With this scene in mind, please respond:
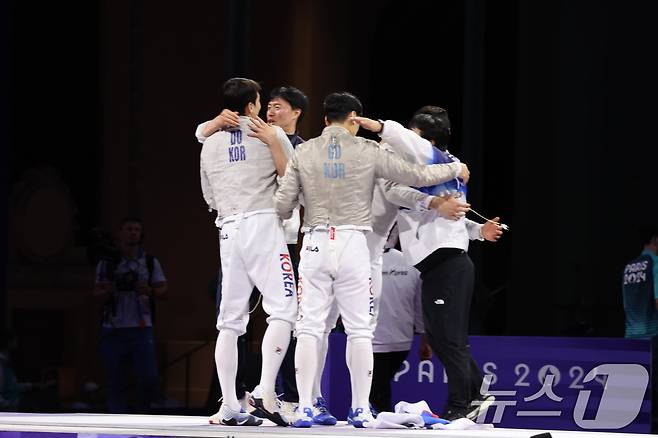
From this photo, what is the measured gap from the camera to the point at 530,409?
7840mm

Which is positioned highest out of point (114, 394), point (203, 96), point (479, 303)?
point (203, 96)

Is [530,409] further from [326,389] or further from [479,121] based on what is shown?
[479,121]

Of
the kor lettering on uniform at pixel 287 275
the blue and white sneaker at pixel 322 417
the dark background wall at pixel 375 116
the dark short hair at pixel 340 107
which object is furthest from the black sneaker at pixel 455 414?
the dark background wall at pixel 375 116

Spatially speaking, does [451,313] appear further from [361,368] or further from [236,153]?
[236,153]

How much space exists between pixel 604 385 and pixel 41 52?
7.20 metres

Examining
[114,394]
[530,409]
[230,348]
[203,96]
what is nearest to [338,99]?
[230,348]

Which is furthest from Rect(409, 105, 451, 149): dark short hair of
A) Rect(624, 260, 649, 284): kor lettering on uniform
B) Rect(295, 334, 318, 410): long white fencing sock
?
Rect(624, 260, 649, 284): kor lettering on uniform

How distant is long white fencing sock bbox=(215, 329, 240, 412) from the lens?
20.1 feet

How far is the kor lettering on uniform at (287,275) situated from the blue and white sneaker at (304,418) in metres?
0.55

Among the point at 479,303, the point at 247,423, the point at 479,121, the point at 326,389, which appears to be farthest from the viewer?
the point at 479,121

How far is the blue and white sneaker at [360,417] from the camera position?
236 inches

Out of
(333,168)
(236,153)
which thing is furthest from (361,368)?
(236,153)

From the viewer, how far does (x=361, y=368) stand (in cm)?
602

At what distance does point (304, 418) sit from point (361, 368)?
13.8 inches
